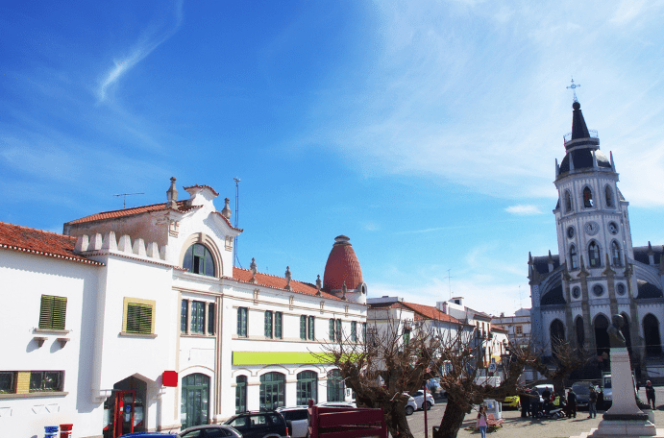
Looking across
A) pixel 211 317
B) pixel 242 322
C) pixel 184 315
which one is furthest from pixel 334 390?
pixel 184 315

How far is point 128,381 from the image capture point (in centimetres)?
2342

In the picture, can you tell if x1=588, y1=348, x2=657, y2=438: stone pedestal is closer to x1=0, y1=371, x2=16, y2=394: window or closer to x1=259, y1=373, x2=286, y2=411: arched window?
x1=259, y1=373, x2=286, y2=411: arched window

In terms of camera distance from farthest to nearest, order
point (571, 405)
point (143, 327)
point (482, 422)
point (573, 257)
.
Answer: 1. point (573, 257)
2. point (571, 405)
3. point (143, 327)
4. point (482, 422)

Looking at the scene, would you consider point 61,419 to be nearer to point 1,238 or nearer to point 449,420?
point 1,238

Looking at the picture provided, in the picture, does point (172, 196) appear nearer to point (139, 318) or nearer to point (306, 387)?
point (139, 318)

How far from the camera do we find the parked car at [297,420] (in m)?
23.0

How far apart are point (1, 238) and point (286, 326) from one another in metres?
17.7

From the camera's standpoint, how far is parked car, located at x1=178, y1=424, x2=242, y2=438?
17533 mm

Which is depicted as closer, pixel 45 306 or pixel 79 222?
pixel 45 306

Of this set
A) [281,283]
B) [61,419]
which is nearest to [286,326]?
[281,283]

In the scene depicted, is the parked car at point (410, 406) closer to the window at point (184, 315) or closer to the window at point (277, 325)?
the window at point (277, 325)

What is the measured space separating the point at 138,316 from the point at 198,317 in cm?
→ 433

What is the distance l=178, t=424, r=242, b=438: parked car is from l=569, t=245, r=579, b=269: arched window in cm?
6450

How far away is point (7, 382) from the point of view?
18734 mm
